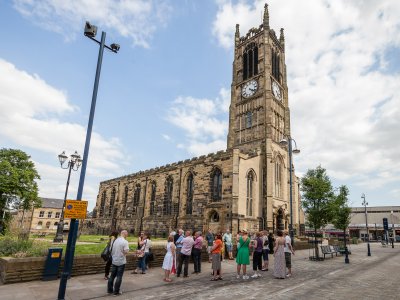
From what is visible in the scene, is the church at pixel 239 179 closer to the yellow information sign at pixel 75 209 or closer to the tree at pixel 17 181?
the tree at pixel 17 181

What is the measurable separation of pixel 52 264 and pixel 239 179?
788 inches

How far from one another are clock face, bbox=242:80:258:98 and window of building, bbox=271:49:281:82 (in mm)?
3978

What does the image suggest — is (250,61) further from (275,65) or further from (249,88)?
(249,88)

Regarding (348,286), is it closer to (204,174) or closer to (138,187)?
(204,174)

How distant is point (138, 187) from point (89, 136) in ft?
109

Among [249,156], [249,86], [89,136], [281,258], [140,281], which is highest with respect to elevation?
[249,86]

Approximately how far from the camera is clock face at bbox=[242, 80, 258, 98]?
37500mm

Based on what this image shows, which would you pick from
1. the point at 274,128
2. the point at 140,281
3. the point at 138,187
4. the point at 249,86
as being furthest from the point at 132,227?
the point at 140,281

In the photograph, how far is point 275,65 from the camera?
40.6 metres

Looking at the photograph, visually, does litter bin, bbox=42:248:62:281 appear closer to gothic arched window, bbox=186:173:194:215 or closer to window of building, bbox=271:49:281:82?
gothic arched window, bbox=186:173:194:215

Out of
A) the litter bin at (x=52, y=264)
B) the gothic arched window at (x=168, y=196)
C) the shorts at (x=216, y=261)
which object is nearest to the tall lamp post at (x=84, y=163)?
the litter bin at (x=52, y=264)

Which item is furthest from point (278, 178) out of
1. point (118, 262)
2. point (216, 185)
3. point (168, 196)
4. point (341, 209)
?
point (118, 262)

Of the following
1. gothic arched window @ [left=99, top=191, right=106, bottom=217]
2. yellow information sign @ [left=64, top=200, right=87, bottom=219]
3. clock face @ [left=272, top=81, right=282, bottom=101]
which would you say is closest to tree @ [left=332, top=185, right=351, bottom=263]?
yellow information sign @ [left=64, top=200, right=87, bottom=219]

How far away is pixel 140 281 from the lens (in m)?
9.48
